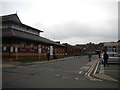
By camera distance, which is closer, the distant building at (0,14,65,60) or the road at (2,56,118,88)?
the road at (2,56,118,88)

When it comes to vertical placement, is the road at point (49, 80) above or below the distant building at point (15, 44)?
below

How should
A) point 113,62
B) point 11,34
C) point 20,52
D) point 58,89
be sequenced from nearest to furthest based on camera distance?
1. point 58,89
2. point 113,62
3. point 11,34
4. point 20,52

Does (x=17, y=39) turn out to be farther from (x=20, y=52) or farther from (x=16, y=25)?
(x=16, y=25)

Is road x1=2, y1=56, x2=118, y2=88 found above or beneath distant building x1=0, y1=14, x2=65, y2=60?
beneath

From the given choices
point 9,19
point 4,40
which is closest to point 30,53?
point 4,40

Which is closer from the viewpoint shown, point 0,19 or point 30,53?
point 30,53

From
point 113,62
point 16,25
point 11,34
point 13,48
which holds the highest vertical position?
point 16,25

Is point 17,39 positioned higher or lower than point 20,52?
higher

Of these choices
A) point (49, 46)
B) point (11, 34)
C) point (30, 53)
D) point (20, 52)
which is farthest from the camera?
point (49, 46)

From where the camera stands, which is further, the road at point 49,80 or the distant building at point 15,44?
the distant building at point 15,44

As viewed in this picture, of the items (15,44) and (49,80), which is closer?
(49,80)

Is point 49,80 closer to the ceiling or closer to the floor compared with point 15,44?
closer to the floor

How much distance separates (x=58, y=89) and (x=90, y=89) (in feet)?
4.82

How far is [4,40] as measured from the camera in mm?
29766
